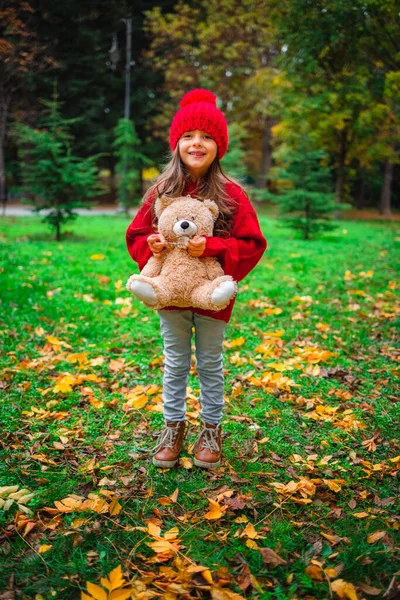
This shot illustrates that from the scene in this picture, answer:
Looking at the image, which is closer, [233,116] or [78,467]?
[78,467]

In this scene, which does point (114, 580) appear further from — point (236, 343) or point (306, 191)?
point (306, 191)

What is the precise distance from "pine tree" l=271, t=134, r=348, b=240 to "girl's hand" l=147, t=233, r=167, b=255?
888cm

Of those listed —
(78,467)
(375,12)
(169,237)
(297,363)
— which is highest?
(375,12)

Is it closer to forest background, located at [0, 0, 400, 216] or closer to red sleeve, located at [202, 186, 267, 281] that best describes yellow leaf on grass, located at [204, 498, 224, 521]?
red sleeve, located at [202, 186, 267, 281]

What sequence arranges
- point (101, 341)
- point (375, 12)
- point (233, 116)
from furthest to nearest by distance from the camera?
point (233, 116)
point (375, 12)
point (101, 341)

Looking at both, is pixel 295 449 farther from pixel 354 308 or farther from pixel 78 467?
pixel 354 308

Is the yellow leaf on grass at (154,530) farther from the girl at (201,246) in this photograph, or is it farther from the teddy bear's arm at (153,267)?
the teddy bear's arm at (153,267)

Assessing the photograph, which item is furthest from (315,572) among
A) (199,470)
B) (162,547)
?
(199,470)

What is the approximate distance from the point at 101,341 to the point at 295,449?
2.38 m

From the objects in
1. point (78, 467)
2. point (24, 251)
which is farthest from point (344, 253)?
point (78, 467)

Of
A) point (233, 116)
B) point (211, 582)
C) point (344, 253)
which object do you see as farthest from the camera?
point (233, 116)

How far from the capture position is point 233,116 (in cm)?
2094

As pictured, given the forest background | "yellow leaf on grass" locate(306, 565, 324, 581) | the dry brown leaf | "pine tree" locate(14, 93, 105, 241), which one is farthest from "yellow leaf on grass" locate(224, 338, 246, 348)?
the forest background

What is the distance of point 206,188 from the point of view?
2.40 meters
